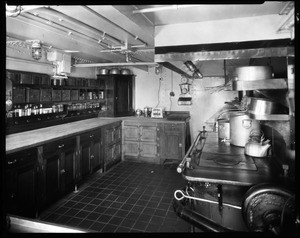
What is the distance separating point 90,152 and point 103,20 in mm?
2908

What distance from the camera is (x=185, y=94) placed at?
691cm

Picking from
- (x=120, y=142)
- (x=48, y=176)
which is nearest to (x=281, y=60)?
(x=48, y=176)

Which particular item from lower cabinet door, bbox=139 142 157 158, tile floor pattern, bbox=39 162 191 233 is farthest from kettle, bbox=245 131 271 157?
lower cabinet door, bbox=139 142 157 158

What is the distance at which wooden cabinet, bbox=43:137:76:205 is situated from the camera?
11.6 ft

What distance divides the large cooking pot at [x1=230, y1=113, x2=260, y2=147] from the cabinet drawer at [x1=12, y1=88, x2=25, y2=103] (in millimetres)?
3507

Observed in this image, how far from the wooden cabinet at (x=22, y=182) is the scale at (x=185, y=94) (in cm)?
454

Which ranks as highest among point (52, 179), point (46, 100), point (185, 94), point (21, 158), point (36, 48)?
point (36, 48)

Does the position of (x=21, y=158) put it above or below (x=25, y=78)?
below

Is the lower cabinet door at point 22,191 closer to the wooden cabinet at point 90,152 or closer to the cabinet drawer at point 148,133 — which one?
the wooden cabinet at point 90,152

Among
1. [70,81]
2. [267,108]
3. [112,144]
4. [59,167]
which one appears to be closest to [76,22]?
[59,167]

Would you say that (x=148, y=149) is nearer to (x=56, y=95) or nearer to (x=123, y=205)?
(x=123, y=205)

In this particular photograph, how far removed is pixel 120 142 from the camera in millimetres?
6352

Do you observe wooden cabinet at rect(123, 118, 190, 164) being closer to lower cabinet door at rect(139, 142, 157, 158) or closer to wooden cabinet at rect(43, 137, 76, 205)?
lower cabinet door at rect(139, 142, 157, 158)
